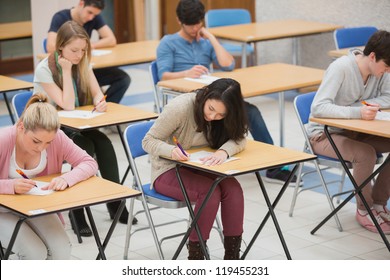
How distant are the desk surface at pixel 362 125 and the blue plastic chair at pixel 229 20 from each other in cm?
371

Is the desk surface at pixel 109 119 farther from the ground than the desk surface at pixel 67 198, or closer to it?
farther from the ground

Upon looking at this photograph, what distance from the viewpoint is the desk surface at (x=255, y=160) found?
159 inches

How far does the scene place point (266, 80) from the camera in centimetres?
603

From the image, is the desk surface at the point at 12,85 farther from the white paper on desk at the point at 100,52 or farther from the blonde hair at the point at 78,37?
the white paper on desk at the point at 100,52

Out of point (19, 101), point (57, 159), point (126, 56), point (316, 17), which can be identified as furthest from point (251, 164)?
point (316, 17)

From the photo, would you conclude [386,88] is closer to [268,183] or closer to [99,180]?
[268,183]

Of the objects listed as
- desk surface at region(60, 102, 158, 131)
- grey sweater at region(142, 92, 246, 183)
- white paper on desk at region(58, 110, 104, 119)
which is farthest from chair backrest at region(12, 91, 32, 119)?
grey sweater at region(142, 92, 246, 183)

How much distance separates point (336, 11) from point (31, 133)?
5.51 meters

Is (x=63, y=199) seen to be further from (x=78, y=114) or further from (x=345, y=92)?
(x=345, y=92)

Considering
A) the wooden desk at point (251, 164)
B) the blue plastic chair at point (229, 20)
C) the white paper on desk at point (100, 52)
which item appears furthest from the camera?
the blue plastic chair at point (229, 20)

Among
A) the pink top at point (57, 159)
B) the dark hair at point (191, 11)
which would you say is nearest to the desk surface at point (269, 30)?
the dark hair at point (191, 11)

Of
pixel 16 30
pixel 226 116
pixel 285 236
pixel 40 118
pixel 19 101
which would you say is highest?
pixel 40 118

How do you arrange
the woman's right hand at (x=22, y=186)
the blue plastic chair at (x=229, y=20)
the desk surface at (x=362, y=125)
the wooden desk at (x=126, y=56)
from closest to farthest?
1. the woman's right hand at (x=22, y=186)
2. the desk surface at (x=362, y=125)
3. the wooden desk at (x=126, y=56)
4. the blue plastic chair at (x=229, y=20)

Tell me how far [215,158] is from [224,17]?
4727 millimetres
